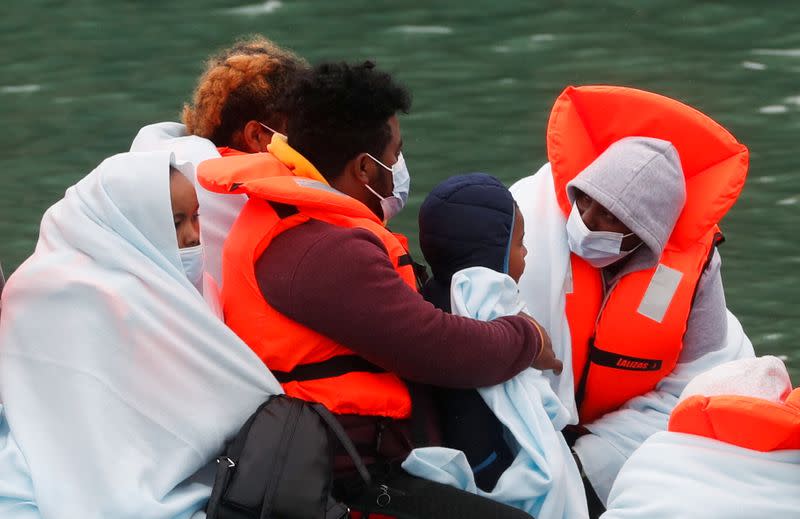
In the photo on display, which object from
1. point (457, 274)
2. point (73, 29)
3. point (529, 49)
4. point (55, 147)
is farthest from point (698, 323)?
point (73, 29)

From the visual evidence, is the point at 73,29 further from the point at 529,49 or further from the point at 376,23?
the point at 529,49

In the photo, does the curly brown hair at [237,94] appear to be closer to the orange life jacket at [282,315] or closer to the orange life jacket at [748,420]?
the orange life jacket at [282,315]

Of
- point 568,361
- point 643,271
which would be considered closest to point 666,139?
point 643,271

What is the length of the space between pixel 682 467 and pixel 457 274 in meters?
0.73

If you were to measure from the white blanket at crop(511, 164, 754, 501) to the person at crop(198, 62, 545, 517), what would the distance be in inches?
14.8

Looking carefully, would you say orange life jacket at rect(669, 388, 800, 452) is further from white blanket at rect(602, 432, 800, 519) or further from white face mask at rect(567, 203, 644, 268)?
white face mask at rect(567, 203, 644, 268)

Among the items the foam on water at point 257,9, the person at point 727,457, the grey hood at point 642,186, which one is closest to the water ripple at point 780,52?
the foam on water at point 257,9

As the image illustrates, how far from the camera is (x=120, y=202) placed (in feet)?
7.88

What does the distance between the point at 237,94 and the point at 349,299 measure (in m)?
0.98

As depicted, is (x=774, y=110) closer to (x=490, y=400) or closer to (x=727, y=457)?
(x=490, y=400)

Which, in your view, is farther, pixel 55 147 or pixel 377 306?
pixel 55 147

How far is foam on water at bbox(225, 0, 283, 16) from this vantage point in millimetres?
5918

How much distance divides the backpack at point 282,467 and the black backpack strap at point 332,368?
0.09 m

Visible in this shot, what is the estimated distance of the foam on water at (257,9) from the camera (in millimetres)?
5918
